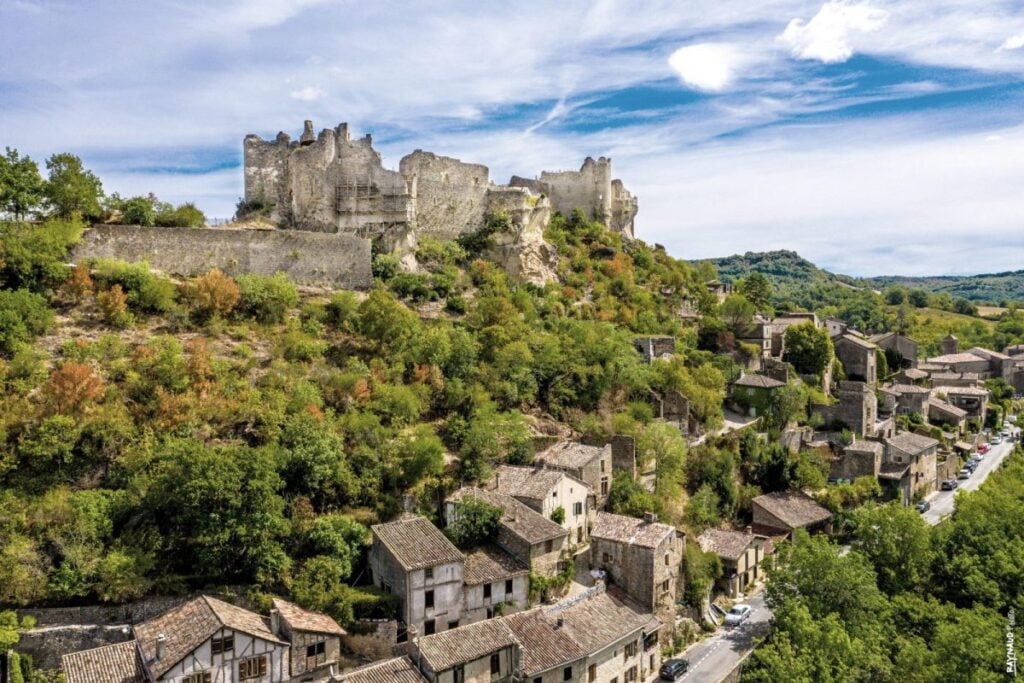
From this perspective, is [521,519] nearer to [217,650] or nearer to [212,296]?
[217,650]

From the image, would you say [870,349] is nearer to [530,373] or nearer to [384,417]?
[530,373]

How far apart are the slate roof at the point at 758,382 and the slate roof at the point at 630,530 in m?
17.5

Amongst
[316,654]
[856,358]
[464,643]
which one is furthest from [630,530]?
[856,358]

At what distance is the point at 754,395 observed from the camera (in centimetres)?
4400

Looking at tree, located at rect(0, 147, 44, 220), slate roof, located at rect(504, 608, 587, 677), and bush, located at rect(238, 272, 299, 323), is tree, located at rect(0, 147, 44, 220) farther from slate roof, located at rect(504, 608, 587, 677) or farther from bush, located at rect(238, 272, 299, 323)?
slate roof, located at rect(504, 608, 587, 677)

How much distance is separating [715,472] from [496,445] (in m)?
12.3

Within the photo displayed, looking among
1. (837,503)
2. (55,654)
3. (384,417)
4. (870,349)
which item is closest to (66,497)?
(55,654)

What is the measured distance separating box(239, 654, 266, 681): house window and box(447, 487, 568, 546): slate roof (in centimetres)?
830

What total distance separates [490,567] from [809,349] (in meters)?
32.7

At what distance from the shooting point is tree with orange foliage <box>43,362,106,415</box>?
81.4 ft

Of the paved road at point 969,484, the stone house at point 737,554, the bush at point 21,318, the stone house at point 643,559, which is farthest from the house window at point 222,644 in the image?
the paved road at point 969,484

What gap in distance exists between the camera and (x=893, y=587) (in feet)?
97.5

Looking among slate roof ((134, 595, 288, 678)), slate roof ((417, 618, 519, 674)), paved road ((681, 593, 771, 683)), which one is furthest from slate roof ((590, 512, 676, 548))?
slate roof ((134, 595, 288, 678))

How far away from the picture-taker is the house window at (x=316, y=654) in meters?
21.2
